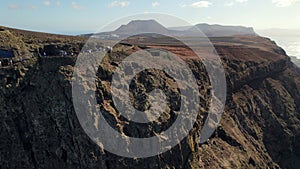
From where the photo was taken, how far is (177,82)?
33.9 meters

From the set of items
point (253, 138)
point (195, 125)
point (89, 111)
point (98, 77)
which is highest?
point (98, 77)

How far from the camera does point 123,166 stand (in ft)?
80.0

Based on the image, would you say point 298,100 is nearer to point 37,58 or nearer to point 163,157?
point 163,157

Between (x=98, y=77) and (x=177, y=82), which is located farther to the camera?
(x=177, y=82)

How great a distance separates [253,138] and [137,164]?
22764mm

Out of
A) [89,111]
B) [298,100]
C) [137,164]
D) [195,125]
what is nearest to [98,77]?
[89,111]

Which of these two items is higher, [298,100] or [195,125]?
[195,125]

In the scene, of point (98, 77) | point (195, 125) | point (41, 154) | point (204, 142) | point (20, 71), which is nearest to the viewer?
point (41, 154)

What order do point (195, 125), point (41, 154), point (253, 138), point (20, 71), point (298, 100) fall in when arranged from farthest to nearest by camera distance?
1. point (298, 100)
2. point (253, 138)
3. point (195, 125)
4. point (20, 71)
5. point (41, 154)

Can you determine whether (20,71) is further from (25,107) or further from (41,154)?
(41,154)

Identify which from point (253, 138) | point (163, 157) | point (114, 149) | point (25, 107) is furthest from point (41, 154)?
point (253, 138)

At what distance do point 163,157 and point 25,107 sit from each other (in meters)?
11.5

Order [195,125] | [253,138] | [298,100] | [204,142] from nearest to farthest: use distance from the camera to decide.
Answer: [195,125]
[204,142]
[253,138]
[298,100]

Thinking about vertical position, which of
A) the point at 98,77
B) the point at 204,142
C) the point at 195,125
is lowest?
the point at 204,142
